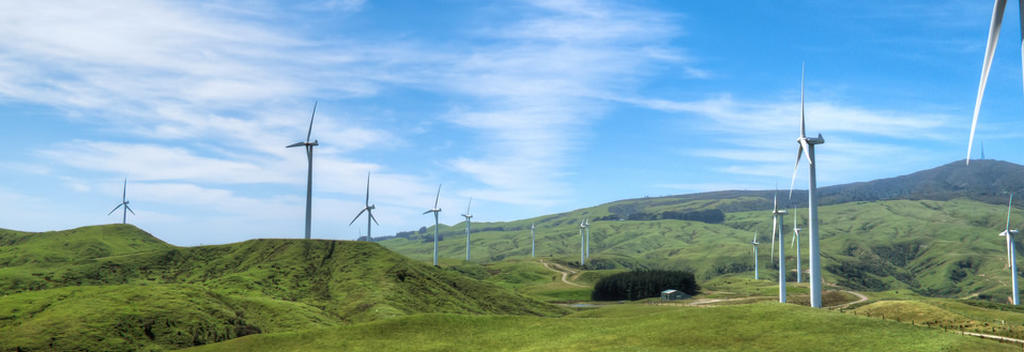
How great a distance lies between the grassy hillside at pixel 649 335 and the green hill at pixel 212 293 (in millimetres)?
16832

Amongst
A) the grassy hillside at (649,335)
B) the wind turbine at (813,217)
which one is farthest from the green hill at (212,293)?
the wind turbine at (813,217)

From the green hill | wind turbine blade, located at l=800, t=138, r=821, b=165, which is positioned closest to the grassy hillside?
the green hill

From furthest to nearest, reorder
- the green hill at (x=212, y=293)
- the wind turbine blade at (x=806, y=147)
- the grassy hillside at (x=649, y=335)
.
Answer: the wind turbine blade at (x=806, y=147)
the green hill at (x=212, y=293)
the grassy hillside at (x=649, y=335)

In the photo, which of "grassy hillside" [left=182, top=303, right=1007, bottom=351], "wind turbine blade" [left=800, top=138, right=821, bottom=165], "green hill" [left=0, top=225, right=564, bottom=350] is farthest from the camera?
"wind turbine blade" [left=800, top=138, right=821, bottom=165]

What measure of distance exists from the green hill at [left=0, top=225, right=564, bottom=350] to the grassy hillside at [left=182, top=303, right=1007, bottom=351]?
1683 cm

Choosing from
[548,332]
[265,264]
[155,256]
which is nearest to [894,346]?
[548,332]

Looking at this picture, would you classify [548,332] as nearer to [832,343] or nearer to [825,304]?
[832,343]

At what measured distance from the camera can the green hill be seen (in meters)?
92.9

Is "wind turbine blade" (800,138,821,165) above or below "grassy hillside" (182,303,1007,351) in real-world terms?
above

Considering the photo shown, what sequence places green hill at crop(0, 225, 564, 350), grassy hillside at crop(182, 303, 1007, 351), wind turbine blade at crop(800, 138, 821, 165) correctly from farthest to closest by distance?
wind turbine blade at crop(800, 138, 821, 165) → green hill at crop(0, 225, 564, 350) → grassy hillside at crop(182, 303, 1007, 351)

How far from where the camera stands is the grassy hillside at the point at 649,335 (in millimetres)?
69062

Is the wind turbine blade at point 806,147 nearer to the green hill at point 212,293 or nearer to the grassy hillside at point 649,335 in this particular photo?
the grassy hillside at point 649,335

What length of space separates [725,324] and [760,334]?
19.1 feet

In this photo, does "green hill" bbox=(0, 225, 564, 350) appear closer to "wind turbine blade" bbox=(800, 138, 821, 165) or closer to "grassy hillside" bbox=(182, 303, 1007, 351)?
"grassy hillside" bbox=(182, 303, 1007, 351)
